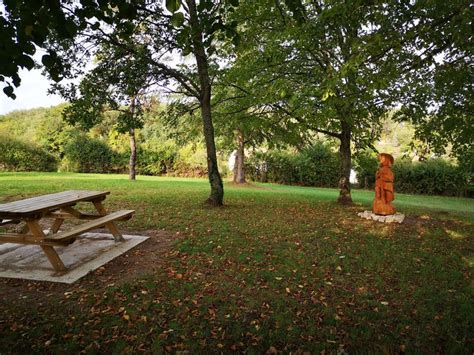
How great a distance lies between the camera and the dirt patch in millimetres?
3955

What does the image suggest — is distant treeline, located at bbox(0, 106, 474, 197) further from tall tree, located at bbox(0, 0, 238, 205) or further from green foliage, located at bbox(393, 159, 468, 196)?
tall tree, located at bbox(0, 0, 238, 205)

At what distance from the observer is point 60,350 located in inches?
115

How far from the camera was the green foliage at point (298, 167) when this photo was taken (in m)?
21.9

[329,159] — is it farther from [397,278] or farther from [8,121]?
[8,121]

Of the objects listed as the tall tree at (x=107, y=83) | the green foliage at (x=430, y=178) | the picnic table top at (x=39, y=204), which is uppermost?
the tall tree at (x=107, y=83)

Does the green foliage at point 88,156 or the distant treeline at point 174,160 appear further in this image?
the green foliage at point 88,156

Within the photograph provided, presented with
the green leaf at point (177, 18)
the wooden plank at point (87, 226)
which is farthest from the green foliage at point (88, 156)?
the green leaf at point (177, 18)

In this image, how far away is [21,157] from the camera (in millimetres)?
23547

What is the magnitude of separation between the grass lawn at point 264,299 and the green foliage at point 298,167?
1523 cm

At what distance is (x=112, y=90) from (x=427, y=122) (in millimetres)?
8603

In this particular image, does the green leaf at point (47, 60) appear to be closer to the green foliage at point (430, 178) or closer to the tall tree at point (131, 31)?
the tall tree at point (131, 31)

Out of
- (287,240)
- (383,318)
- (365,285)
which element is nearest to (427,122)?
(287,240)

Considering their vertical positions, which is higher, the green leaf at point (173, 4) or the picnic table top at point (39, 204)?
the green leaf at point (173, 4)

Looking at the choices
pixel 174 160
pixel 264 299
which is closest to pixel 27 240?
pixel 264 299
